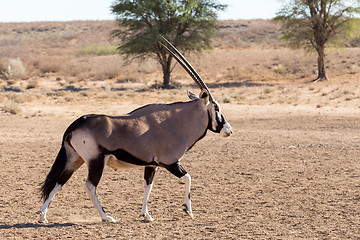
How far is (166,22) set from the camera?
3133cm

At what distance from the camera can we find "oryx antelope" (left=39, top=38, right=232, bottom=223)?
592cm

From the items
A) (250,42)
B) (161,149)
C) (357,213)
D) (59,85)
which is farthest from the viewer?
(250,42)

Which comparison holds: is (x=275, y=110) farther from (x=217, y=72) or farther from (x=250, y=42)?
(x=250, y=42)

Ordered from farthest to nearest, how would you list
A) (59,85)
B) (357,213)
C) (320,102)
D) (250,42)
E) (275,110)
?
(250,42) → (59,85) → (320,102) → (275,110) → (357,213)

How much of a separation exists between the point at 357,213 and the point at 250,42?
58295 millimetres

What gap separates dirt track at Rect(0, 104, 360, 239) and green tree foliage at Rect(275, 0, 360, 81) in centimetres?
1950

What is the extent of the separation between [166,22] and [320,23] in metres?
9.34

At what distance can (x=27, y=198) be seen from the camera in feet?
25.0

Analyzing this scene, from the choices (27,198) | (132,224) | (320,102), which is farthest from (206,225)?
(320,102)

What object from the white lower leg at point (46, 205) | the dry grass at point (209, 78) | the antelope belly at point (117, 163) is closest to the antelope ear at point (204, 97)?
the antelope belly at point (117, 163)

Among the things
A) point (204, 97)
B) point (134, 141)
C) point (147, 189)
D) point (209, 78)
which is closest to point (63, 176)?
point (134, 141)

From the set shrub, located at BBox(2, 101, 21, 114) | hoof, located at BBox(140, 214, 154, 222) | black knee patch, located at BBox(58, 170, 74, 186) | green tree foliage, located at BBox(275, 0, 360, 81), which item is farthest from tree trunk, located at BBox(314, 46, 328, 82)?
black knee patch, located at BBox(58, 170, 74, 186)

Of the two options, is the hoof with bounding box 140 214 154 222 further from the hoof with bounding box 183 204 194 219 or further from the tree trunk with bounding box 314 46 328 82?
the tree trunk with bounding box 314 46 328 82

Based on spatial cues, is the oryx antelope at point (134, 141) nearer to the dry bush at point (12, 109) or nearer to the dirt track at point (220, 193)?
the dirt track at point (220, 193)
